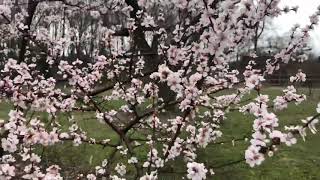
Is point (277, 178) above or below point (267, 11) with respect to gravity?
below

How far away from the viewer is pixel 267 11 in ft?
15.2

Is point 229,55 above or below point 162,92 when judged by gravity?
above

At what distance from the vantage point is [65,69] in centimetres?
561

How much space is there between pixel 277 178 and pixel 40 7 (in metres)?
5.94

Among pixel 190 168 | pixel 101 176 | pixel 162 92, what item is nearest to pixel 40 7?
pixel 162 92

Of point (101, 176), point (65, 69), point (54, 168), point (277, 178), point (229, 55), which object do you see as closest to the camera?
point (54, 168)

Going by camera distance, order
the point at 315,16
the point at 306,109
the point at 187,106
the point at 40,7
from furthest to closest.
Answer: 1. the point at 306,109
2. the point at 40,7
3. the point at 315,16
4. the point at 187,106

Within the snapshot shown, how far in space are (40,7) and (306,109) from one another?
42.6 ft

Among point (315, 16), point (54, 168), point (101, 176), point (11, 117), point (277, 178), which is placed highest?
point (315, 16)

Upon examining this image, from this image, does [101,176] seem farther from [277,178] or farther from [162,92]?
[277,178]

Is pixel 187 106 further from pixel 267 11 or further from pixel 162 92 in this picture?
pixel 162 92

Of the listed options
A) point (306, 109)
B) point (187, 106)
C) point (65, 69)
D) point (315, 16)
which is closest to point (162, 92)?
point (65, 69)

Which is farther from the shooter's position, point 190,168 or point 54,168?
point 54,168

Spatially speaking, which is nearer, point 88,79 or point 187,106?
point 187,106
